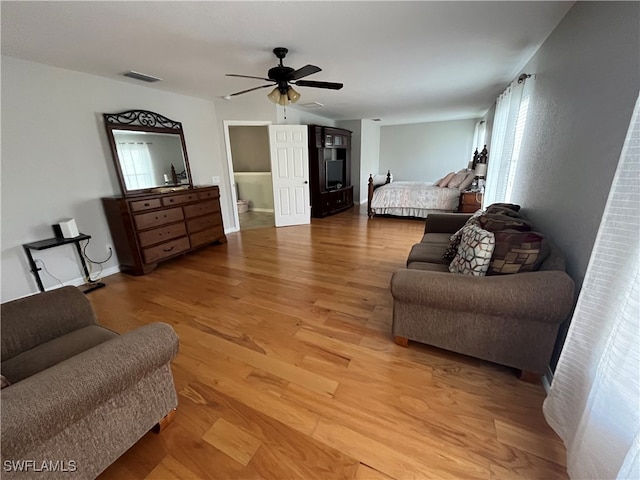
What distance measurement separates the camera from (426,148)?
8.41 metres

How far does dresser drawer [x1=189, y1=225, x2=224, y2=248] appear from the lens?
390 cm

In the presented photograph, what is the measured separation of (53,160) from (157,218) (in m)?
1.11

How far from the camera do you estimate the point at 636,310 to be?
0.80 metres

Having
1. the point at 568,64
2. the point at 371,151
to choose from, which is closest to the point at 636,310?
the point at 568,64

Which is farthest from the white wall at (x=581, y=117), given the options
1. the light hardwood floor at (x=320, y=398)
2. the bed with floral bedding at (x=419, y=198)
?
the bed with floral bedding at (x=419, y=198)

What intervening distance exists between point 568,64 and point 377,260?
2.45 m

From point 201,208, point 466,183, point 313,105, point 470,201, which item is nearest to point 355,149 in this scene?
point 313,105

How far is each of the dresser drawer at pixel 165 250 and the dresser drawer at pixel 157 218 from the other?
28cm

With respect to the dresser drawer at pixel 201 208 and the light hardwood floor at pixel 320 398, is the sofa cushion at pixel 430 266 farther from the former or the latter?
the dresser drawer at pixel 201 208

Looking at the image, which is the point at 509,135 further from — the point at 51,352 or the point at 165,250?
the point at 165,250

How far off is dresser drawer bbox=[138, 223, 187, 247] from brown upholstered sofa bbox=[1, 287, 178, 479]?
188 cm

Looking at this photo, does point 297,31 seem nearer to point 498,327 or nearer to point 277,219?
point 498,327

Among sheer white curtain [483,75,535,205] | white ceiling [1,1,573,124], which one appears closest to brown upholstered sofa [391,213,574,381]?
sheer white curtain [483,75,535,205]

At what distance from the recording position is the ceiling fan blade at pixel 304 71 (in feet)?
7.43
